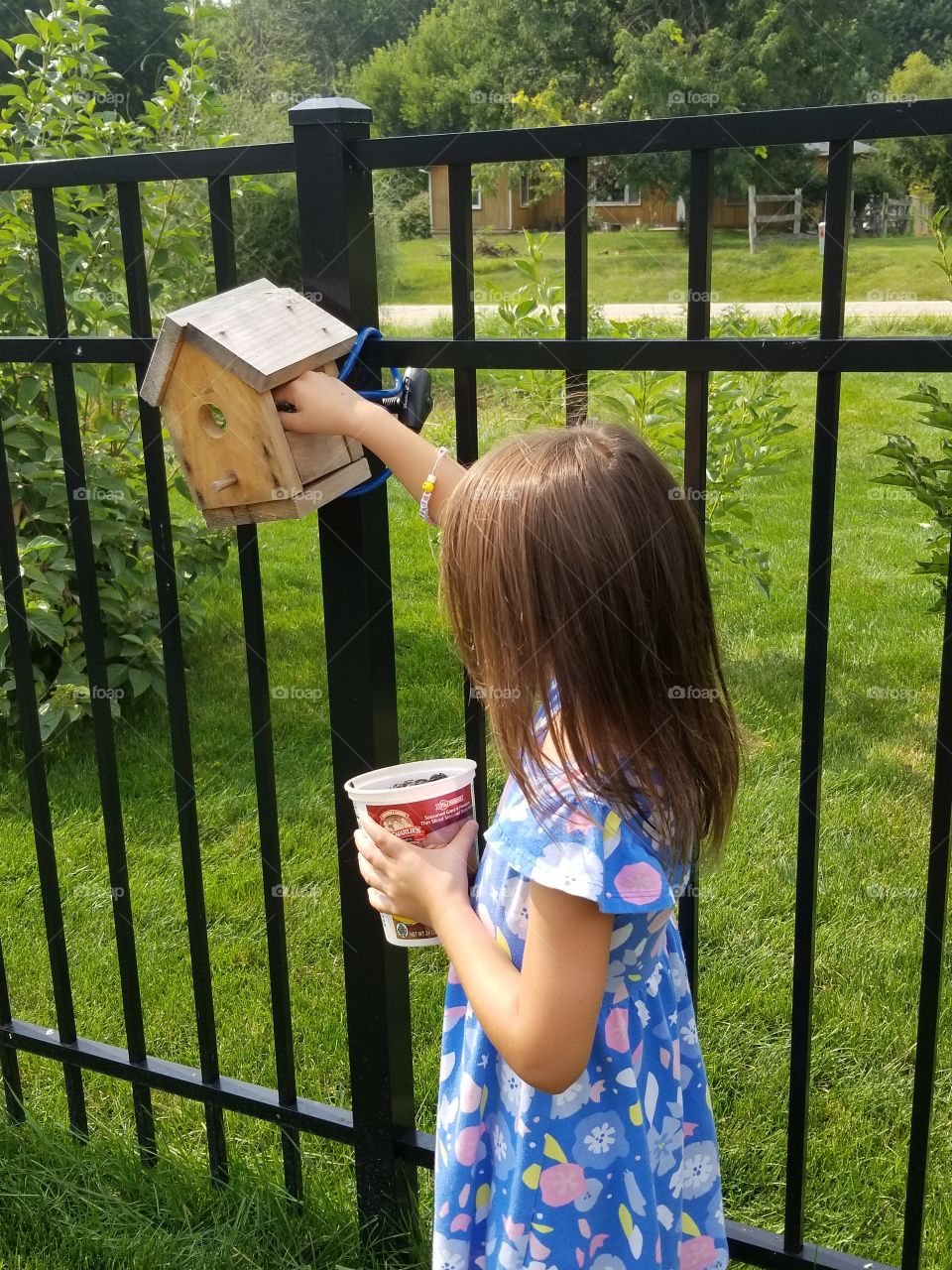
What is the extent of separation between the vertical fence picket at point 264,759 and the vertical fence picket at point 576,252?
50 cm

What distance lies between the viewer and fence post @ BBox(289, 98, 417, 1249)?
5.11ft

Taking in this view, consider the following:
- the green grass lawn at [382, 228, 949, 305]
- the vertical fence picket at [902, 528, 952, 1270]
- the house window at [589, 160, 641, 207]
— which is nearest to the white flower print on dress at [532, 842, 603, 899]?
the vertical fence picket at [902, 528, 952, 1270]

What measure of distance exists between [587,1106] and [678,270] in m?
21.7

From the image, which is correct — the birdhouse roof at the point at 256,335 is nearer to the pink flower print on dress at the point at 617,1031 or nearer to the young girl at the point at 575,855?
the young girl at the point at 575,855

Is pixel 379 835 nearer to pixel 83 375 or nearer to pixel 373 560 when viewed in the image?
pixel 373 560

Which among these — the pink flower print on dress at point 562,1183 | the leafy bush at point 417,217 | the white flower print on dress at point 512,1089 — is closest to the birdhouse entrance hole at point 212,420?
the white flower print on dress at point 512,1089

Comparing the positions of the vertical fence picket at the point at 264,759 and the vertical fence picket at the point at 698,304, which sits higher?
the vertical fence picket at the point at 698,304

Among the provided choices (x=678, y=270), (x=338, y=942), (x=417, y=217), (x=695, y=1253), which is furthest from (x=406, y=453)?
(x=417, y=217)

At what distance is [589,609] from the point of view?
115 centimetres

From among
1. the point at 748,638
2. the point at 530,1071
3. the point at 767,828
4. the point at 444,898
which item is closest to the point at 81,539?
the point at 444,898

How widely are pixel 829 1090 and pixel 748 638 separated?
7.09 feet

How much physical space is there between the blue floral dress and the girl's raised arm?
37 cm

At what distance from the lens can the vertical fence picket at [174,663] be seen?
1741mm

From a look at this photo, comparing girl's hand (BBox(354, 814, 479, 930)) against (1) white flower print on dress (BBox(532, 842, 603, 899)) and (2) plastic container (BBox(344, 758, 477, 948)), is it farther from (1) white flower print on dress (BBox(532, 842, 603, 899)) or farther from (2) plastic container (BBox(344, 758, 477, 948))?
(1) white flower print on dress (BBox(532, 842, 603, 899))
